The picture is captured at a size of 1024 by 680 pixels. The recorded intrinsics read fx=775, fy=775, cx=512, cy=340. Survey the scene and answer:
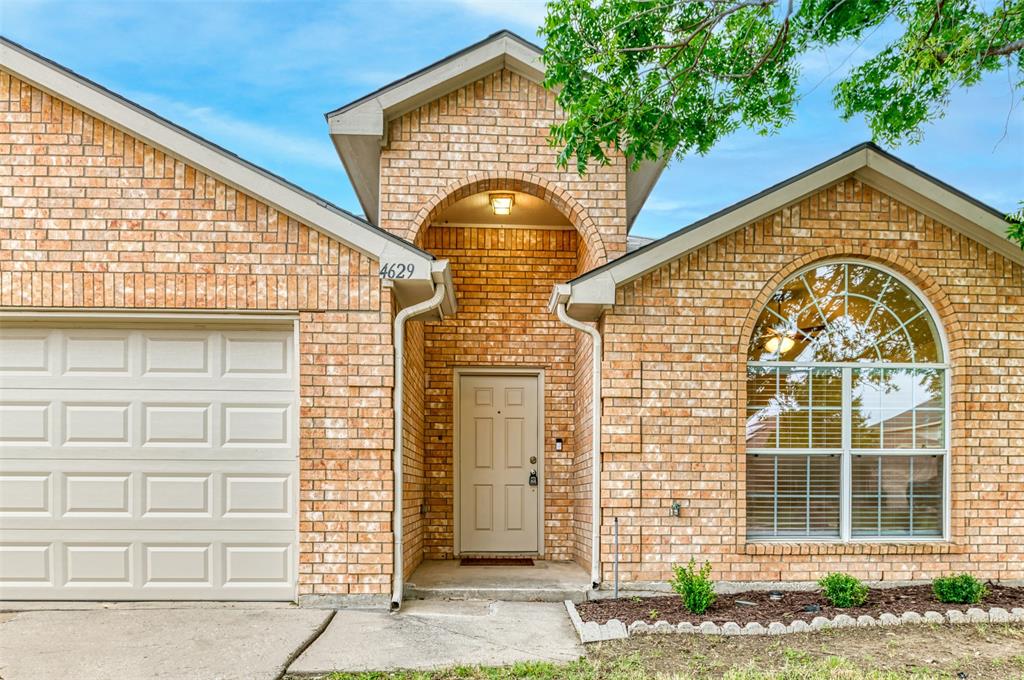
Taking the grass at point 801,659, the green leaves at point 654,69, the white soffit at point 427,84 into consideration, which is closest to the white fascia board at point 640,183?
the green leaves at point 654,69

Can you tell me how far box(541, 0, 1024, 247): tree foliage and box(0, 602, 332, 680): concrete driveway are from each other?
4664mm

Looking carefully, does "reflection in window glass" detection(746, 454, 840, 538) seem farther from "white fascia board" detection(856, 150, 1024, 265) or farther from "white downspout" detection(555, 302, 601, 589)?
"white fascia board" detection(856, 150, 1024, 265)

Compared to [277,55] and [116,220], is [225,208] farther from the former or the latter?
[277,55]

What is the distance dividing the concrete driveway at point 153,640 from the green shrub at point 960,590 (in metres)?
5.15

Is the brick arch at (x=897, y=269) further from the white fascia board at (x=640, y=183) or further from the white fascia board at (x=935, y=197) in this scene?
the white fascia board at (x=640, y=183)

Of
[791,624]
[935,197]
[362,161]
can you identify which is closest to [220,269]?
[362,161]

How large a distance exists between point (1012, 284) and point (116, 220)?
27.0ft

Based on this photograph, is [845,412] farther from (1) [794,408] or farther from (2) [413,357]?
(2) [413,357]

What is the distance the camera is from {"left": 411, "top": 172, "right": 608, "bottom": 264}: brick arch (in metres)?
8.01

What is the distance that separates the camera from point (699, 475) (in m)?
7.07

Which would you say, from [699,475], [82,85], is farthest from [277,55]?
[699,475]

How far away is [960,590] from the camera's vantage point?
650 centimetres

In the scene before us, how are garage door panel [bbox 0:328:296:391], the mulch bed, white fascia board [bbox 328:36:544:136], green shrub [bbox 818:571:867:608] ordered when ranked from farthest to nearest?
white fascia board [bbox 328:36:544:136]
garage door panel [bbox 0:328:296:391]
green shrub [bbox 818:571:867:608]
the mulch bed

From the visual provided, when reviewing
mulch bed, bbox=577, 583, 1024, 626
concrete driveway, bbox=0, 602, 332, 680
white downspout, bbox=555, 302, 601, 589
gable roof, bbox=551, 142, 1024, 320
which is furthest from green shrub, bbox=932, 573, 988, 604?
concrete driveway, bbox=0, 602, 332, 680
